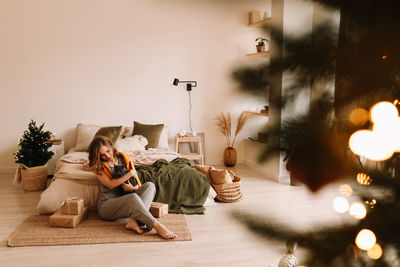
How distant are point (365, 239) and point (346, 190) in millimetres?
85

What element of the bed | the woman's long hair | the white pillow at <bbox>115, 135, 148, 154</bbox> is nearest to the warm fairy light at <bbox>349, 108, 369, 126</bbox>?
the woman's long hair

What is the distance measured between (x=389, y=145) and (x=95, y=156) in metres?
3.12

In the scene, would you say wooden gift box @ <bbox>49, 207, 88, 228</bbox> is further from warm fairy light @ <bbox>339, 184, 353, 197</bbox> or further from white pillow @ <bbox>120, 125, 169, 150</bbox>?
warm fairy light @ <bbox>339, 184, 353, 197</bbox>

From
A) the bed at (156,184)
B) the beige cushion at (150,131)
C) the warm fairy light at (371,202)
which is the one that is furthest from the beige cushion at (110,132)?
the warm fairy light at (371,202)

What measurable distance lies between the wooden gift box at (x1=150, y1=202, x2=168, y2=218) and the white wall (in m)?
2.24

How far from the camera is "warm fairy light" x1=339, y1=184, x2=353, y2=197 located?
57cm

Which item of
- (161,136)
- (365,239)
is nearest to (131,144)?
(161,136)

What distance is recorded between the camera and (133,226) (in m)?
3.10

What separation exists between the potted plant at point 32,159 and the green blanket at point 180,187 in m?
1.47

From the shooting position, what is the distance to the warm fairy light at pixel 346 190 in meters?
0.57

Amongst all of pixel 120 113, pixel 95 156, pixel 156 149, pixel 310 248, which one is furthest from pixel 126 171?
pixel 310 248

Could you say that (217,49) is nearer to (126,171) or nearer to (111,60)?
(111,60)

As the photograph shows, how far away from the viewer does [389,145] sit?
495mm

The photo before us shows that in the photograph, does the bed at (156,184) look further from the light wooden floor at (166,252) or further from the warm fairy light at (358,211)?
the warm fairy light at (358,211)
